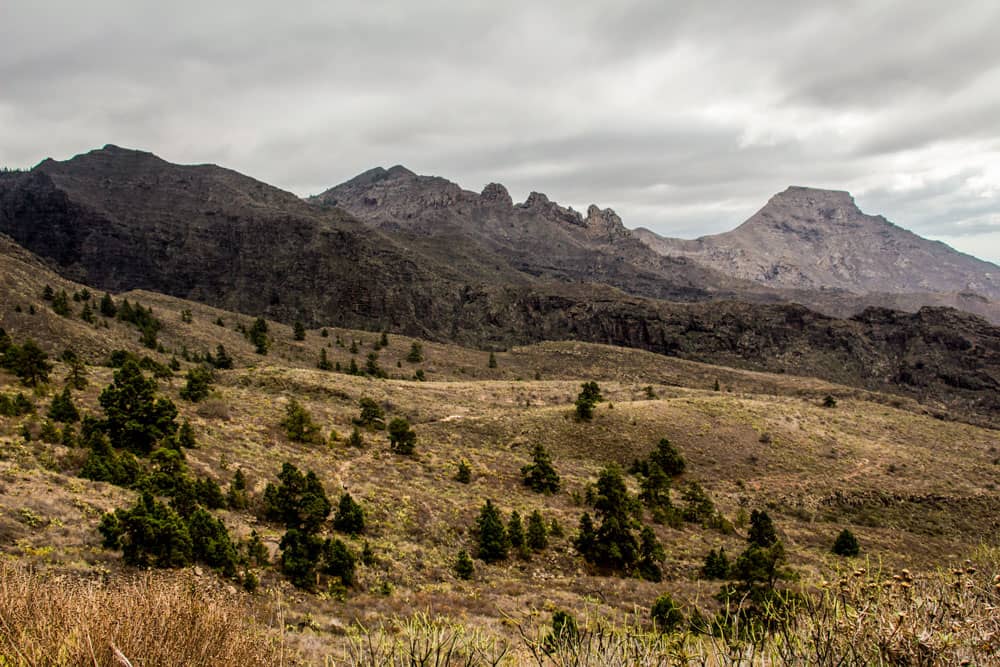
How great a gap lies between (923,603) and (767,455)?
42.4 m

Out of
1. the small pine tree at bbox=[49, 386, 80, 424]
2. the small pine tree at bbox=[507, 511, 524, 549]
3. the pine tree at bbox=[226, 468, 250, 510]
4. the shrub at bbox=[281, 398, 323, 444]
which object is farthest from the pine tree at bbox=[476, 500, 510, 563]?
the small pine tree at bbox=[49, 386, 80, 424]

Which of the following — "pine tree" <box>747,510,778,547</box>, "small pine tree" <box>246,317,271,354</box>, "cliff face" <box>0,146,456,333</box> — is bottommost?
"pine tree" <box>747,510,778,547</box>

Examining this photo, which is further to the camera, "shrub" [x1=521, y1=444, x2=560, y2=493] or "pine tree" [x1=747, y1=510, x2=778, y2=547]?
"shrub" [x1=521, y1=444, x2=560, y2=493]

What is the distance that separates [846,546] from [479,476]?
19.9 meters

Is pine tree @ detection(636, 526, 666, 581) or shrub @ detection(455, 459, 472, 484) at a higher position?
shrub @ detection(455, 459, 472, 484)

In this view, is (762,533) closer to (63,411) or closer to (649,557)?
(649,557)

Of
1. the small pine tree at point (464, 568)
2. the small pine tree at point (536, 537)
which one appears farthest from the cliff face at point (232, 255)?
the small pine tree at point (464, 568)

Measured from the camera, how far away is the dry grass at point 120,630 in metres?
3.95

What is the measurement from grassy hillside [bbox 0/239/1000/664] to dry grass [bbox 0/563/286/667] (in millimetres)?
618

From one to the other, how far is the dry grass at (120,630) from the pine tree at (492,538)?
669 inches

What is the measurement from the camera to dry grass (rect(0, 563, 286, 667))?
395 centimetres

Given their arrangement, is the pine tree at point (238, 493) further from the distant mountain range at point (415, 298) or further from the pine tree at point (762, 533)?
the distant mountain range at point (415, 298)

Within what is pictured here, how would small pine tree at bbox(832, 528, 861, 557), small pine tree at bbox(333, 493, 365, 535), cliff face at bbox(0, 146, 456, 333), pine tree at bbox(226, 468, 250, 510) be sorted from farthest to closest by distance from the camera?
cliff face at bbox(0, 146, 456, 333) < small pine tree at bbox(832, 528, 861, 557) < small pine tree at bbox(333, 493, 365, 535) < pine tree at bbox(226, 468, 250, 510)

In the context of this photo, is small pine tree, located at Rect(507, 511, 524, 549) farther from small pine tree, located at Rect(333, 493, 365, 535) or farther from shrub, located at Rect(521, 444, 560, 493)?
shrub, located at Rect(521, 444, 560, 493)
